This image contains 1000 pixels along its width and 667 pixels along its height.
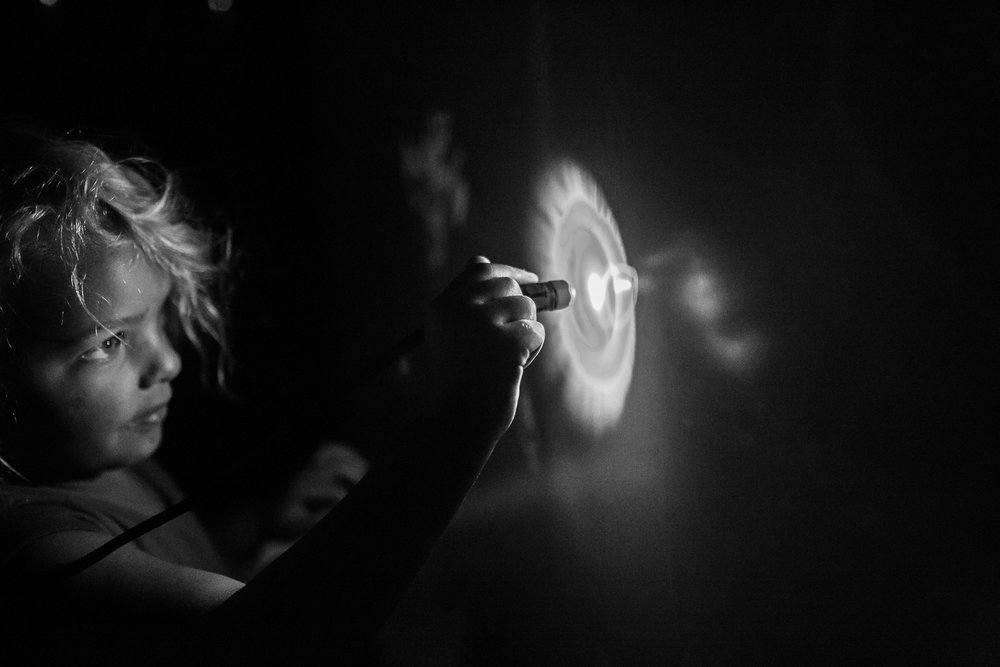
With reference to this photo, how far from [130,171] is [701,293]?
0.71 metres

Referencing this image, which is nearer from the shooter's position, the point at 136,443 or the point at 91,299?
the point at 91,299

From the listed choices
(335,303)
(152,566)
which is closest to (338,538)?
(152,566)

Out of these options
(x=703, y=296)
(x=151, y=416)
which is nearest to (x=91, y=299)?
(x=151, y=416)

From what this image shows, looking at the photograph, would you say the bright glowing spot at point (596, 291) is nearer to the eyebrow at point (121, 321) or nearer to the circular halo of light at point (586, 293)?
A: the circular halo of light at point (586, 293)

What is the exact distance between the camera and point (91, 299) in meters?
0.58

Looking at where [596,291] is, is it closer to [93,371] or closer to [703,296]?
[703,296]

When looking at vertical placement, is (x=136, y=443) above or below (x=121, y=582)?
above

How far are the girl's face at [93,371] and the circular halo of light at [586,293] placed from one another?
1.28 ft

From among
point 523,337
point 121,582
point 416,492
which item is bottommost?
point 121,582

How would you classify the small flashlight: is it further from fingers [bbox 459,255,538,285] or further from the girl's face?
the girl's face

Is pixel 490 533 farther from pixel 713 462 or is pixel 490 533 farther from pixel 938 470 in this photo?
pixel 938 470

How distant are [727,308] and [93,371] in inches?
22.0

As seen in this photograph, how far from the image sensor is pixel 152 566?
0.52m

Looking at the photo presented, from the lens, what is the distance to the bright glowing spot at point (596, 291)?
1.58 ft
